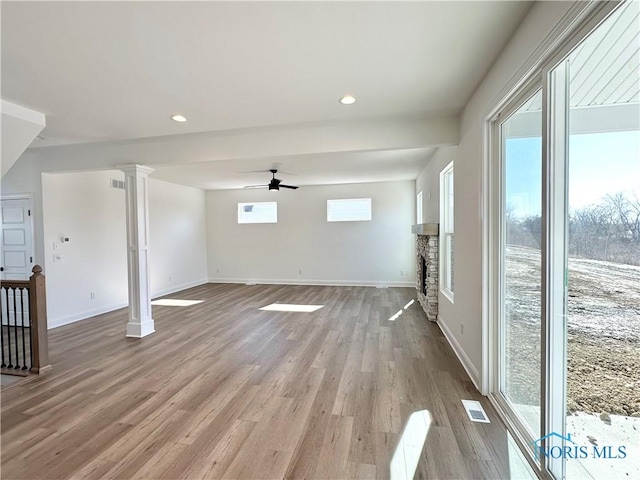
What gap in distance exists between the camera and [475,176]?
2.62 m

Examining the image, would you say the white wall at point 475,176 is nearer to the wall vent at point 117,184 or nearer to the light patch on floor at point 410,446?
the light patch on floor at point 410,446

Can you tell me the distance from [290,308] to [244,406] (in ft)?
10.4

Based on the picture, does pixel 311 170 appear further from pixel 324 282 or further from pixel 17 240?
pixel 17 240

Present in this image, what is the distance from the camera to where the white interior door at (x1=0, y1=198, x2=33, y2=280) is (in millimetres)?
4520

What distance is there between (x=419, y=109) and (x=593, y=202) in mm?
2043

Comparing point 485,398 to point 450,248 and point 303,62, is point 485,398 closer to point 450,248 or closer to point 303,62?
point 450,248

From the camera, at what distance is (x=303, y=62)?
2129mm

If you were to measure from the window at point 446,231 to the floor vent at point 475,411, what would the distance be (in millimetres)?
1847

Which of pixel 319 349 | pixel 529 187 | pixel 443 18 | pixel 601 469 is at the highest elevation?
pixel 443 18

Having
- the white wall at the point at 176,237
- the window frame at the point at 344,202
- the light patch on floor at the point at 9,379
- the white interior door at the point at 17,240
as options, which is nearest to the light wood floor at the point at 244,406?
the light patch on floor at the point at 9,379

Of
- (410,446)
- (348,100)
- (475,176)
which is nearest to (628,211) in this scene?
(475,176)

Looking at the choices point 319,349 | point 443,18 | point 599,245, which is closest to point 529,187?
point 599,245

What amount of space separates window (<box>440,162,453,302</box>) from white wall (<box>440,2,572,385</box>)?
0.73 metres

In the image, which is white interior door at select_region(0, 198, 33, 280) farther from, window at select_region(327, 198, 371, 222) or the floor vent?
the floor vent
